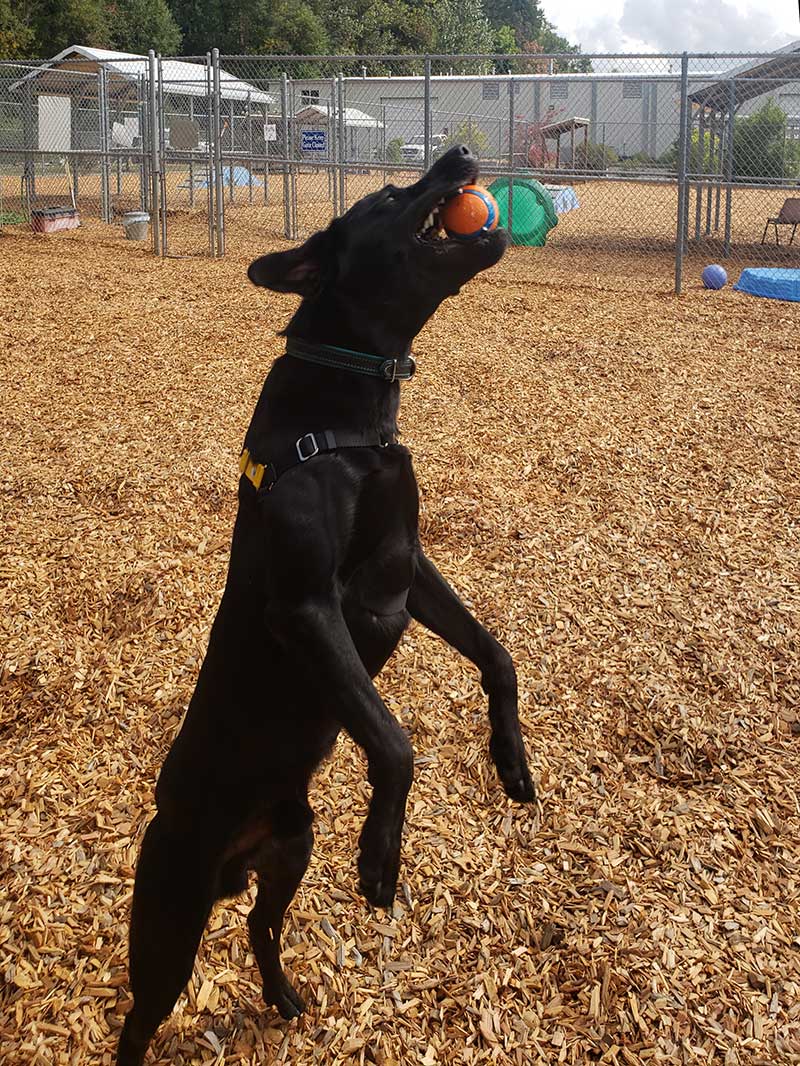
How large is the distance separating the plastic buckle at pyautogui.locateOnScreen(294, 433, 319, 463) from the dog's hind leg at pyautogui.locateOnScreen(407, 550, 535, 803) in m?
0.46

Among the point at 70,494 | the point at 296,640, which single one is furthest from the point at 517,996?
the point at 70,494

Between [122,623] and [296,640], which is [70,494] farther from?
[296,640]

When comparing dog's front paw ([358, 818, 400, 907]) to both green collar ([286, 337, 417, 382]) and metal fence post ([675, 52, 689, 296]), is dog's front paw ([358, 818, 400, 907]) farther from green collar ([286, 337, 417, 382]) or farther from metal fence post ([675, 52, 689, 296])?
metal fence post ([675, 52, 689, 296])

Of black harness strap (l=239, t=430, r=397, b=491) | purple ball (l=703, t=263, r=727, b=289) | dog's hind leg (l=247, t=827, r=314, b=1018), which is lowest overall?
dog's hind leg (l=247, t=827, r=314, b=1018)

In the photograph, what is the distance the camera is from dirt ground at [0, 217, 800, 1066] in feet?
8.34

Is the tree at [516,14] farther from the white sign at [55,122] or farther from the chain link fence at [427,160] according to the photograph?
the white sign at [55,122]

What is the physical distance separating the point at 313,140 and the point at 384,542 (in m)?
15.4

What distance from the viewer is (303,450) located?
6.82ft

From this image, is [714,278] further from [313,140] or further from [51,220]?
[51,220]

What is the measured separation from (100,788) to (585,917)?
1.53m

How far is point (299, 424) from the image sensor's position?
7.04ft

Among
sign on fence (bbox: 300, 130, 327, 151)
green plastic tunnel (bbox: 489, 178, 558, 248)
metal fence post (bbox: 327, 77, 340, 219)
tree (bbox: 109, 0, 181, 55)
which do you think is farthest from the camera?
tree (bbox: 109, 0, 181, 55)

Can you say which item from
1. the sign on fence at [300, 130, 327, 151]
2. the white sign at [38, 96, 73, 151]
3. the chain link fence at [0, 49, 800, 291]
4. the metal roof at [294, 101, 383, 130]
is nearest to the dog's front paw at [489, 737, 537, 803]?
the chain link fence at [0, 49, 800, 291]

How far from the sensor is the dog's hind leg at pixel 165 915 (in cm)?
209
